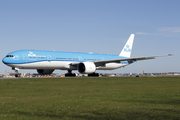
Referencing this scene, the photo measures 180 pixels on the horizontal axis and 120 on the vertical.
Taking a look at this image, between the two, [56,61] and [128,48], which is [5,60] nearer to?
[56,61]

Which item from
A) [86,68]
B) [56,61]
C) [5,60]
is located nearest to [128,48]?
[86,68]

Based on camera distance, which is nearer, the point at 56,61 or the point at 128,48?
the point at 56,61

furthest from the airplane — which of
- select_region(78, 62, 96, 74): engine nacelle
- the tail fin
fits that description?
the tail fin

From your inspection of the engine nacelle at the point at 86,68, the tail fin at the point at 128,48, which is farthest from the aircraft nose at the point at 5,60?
the tail fin at the point at 128,48

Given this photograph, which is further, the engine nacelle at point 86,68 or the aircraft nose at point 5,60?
the engine nacelle at point 86,68

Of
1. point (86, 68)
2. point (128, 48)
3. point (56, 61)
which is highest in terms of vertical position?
point (128, 48)

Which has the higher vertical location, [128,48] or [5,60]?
[128,48]

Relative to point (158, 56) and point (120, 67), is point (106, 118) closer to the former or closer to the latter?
point (158, 56)

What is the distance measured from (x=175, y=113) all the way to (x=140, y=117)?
5.40 ft

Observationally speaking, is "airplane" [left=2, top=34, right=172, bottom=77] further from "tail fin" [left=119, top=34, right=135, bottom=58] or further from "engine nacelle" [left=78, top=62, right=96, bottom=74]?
"tail fin" [left=119, top=34, right=135, bottom=58]

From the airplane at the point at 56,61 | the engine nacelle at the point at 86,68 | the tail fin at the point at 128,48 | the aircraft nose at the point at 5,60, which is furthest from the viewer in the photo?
the tail fin at the point at 128,48

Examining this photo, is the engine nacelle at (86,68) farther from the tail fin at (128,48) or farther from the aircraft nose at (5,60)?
the tail fin at (128,48)

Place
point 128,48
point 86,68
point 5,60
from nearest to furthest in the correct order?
1. point 5,60
2. point 86,68
3. point 128,48

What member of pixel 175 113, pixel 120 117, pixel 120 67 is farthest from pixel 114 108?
pixel 120 67
